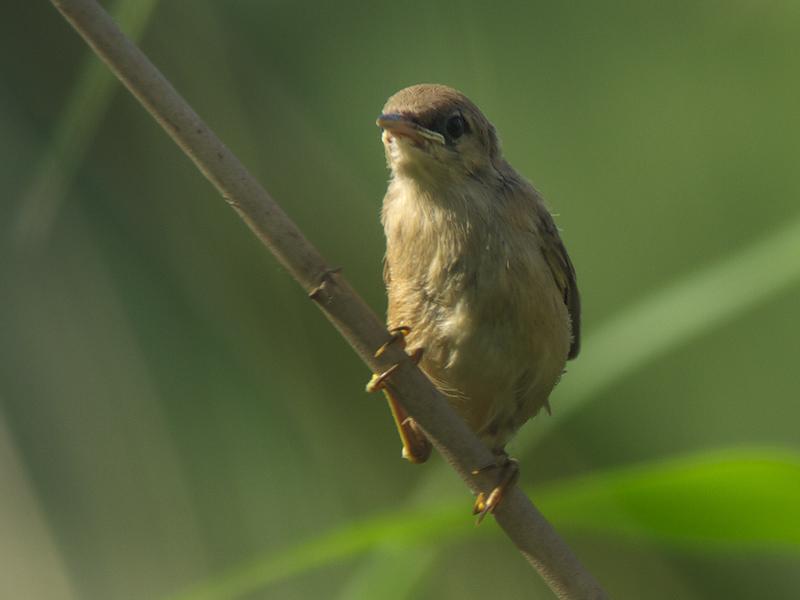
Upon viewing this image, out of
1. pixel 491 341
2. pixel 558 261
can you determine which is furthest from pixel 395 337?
pixel 558 261

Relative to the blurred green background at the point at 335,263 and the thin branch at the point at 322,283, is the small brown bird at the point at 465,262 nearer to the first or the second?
the thin branch at the point at 322,283

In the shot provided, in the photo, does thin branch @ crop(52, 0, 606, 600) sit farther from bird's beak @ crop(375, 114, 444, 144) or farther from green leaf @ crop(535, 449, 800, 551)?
bird's beak @ crop(375, 114, 444, 144)

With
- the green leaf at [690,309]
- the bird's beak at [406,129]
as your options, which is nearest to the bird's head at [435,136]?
the bird's beak at [406,129]

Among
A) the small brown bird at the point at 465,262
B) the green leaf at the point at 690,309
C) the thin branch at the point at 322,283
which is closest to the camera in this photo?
the thin branch at the point at 322,283

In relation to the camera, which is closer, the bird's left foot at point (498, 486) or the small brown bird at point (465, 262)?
the bird's left foot at point (498, 486)

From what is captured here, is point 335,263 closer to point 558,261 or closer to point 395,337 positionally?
point 558,261

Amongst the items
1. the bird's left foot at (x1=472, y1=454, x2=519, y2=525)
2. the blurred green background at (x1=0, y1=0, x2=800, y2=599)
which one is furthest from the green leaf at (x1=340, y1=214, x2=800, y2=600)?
the blurred green background at (x1=0, y1=0, x2=800, y2=599)
